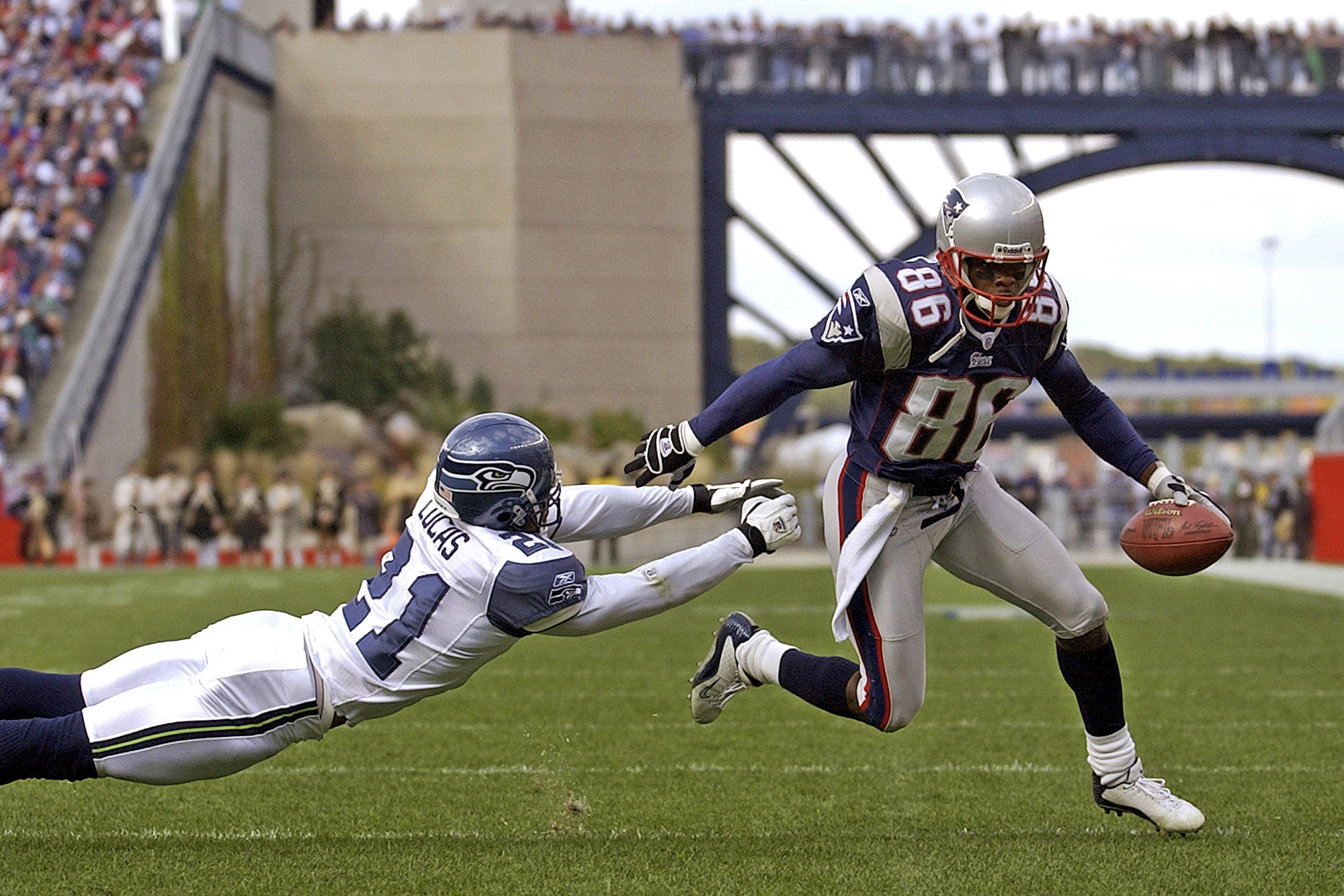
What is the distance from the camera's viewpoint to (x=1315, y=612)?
12648 millimetres

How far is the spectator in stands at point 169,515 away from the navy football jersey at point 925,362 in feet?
55.2

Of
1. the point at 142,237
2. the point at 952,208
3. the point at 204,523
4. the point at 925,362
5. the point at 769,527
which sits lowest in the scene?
the point at 204,523

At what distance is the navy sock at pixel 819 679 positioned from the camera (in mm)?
4832

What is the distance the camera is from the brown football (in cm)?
479

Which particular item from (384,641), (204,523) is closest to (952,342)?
(384,641)

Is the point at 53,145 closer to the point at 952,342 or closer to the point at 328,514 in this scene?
the point at 328,514

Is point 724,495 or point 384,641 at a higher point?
point 724,495

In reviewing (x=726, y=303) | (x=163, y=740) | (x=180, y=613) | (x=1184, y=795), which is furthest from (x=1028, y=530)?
(x=726, y=303)

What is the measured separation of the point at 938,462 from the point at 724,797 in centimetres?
139

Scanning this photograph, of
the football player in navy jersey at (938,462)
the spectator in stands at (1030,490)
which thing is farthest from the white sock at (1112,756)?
the spectator in stands at (1030,490)

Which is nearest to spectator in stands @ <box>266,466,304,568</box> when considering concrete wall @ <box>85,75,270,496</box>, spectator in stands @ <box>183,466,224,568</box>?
spectator in stands @ <box>183,466,224,568</box>

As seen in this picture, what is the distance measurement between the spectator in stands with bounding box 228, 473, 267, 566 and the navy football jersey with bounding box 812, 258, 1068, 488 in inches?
632

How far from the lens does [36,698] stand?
4418mm

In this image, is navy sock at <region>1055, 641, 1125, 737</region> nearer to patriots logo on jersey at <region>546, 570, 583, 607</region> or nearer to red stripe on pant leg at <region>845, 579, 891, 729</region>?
red stripe on pant leg at <region>845, 579, 891, 729</region>
